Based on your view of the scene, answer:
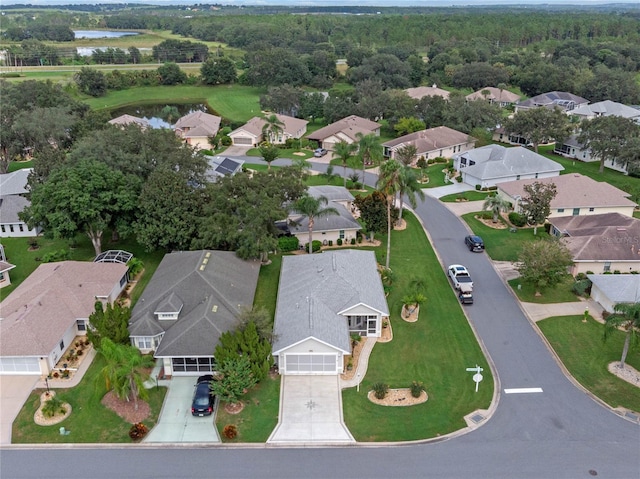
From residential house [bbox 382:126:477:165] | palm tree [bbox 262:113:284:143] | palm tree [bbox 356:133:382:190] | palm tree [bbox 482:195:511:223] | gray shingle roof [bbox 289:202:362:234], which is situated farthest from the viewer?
palm tree [bbox 262:113:284:143]

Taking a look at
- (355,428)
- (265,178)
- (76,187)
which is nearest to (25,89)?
(76,187)

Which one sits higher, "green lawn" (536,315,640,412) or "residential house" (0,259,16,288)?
"residential house" (0,259,16,288)

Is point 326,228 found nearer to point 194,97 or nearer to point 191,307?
point 191,307

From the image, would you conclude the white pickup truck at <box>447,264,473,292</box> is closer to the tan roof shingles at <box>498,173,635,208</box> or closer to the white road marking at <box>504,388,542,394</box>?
the white road marking at <box>504,388,542,394</box>

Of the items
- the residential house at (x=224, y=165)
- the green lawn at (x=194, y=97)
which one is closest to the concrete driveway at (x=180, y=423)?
the residential house at (x=224, y=165)

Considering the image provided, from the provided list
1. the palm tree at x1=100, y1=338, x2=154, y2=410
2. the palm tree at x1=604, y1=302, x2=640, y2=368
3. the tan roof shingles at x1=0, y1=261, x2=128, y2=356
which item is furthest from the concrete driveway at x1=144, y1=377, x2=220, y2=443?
the palm tree at x1=604, y1=302, x2=640, y2=368

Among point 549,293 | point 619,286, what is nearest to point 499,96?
point 549,293

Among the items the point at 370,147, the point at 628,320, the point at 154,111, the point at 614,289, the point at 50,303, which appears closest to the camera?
the point at 628,320
